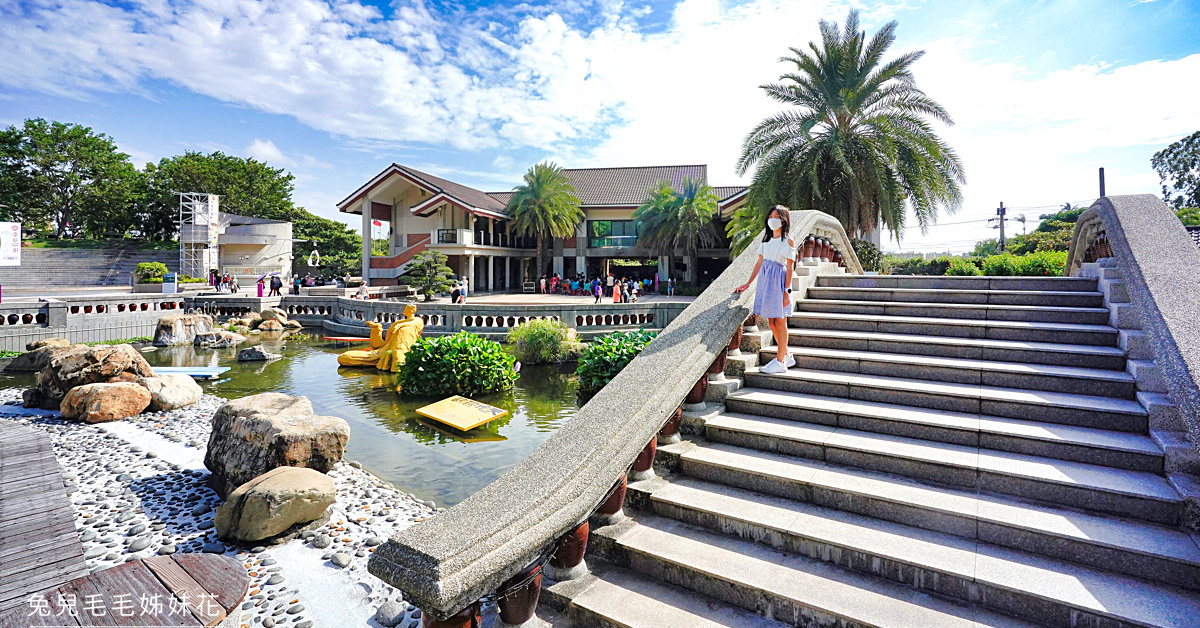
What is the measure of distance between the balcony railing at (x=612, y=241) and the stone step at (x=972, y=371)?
33.1m

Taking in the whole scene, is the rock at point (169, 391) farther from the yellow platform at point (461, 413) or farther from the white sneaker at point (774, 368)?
the white sneaker at point (774, 368)

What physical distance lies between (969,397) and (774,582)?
222cm

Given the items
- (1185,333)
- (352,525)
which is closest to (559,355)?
(352,525)

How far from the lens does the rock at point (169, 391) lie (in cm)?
913

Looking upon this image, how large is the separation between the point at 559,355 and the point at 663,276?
23.6 meters

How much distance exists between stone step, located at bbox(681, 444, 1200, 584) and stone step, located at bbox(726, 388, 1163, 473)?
0.48m

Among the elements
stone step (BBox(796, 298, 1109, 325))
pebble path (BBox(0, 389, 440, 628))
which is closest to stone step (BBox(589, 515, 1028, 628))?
pebble path (BBox(0, 389, 440, 628))

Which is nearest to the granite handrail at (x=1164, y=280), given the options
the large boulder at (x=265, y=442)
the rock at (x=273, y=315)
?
the large boulder at (x=265, y=442)

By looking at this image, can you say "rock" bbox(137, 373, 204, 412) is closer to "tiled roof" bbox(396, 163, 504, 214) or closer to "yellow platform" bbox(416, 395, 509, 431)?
"yellow platform" bbox(416, 395, 509, 431)

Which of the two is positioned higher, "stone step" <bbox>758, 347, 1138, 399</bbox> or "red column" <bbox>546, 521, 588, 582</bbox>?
"stone step" <bbox>758, 347, 1138, 399</bbox>

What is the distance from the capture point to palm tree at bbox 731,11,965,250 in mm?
15438

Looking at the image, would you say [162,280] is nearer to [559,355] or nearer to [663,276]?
[559,355]

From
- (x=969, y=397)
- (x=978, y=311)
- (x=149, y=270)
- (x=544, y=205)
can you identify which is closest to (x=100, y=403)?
(x=969, y=397)

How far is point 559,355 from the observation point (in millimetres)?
14352
